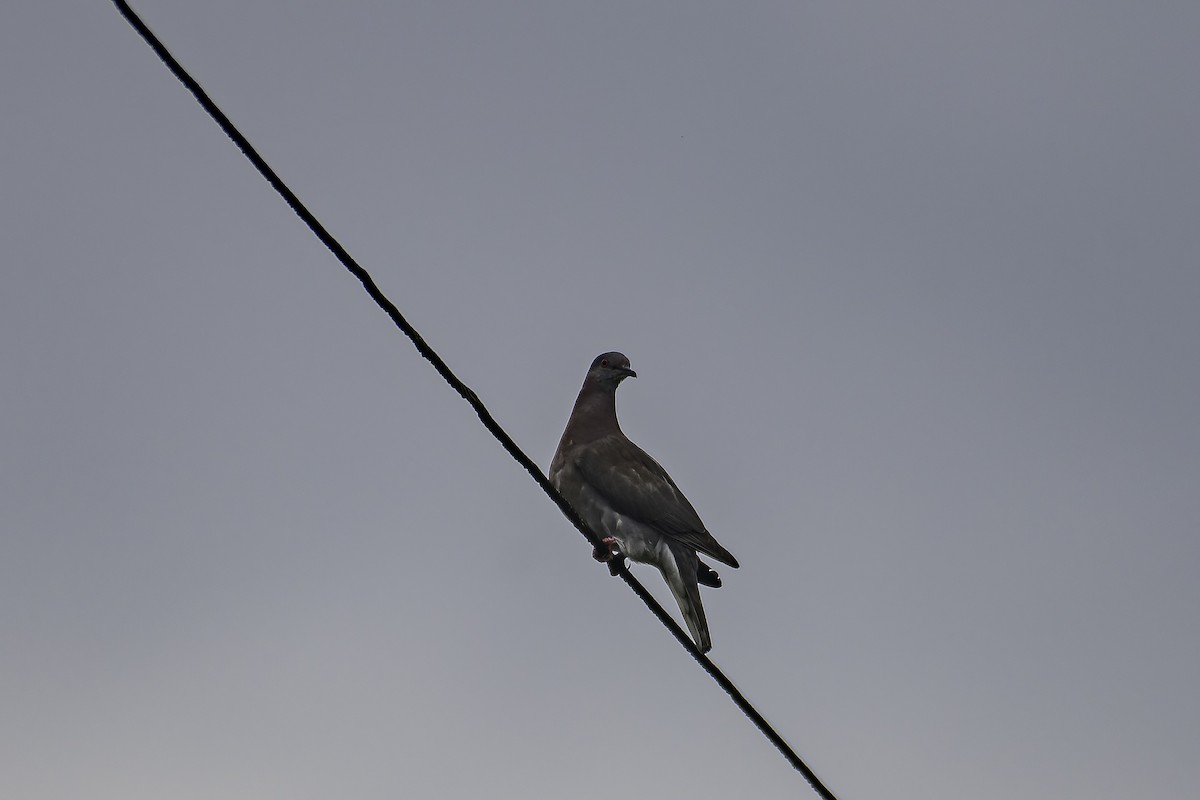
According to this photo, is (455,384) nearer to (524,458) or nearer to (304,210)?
(524,458)

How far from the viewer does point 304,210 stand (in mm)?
3580

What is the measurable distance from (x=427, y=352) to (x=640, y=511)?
4465 millimetres

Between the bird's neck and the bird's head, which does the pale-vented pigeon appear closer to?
the bird's neck

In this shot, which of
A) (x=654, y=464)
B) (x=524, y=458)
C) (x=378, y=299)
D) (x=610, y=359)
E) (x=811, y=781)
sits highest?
(x=610, y=359)

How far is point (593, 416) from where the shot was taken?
933 centimetres

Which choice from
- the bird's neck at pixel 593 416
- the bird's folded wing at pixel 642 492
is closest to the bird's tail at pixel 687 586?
the bird's folded wing at pixel 642 492

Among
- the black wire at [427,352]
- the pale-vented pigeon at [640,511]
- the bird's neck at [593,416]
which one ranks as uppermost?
the bird's neck at [593,416]

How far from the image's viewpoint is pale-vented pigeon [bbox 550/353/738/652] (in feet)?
26.8

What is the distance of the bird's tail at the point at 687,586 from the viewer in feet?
26.1

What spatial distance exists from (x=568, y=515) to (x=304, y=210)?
1.71 meters

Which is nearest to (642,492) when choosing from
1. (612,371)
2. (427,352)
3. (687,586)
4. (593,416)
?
(687,586)

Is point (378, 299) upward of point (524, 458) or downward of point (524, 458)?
upward

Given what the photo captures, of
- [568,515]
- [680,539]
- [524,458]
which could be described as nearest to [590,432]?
[680,539]

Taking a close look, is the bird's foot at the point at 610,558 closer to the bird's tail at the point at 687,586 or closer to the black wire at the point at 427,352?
the bird's tail at the point at 687,586
